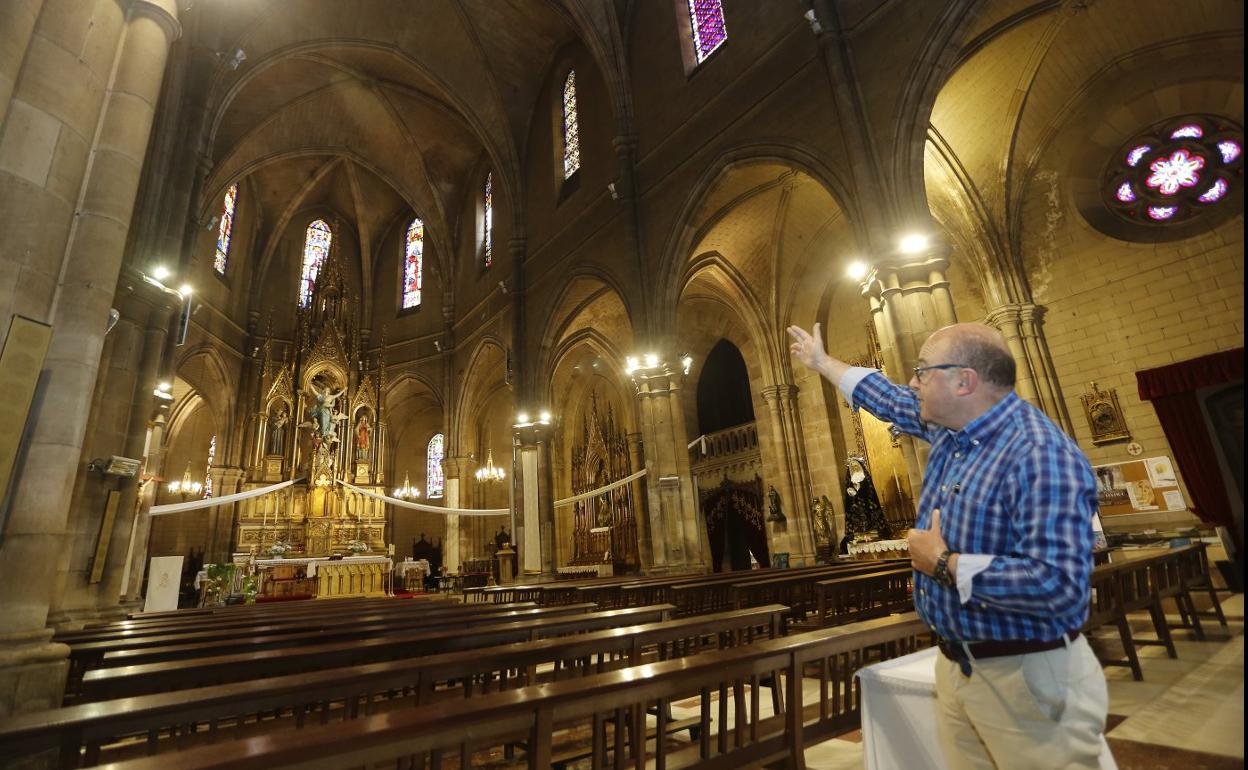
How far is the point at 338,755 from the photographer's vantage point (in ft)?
4.07

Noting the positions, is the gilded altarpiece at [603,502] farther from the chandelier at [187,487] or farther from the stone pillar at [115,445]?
the stone pillar at [115,445]

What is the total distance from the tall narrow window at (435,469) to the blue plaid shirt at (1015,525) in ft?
70.0

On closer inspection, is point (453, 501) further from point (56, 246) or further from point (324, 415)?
point (56, 246)

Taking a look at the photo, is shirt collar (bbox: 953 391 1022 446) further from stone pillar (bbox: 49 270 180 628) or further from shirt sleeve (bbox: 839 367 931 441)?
stone pillar (bbox: 49 270 180 628)

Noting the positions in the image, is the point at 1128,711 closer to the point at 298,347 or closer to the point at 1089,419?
the point at 1089,419

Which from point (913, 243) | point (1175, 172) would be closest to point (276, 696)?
point (913, 243)

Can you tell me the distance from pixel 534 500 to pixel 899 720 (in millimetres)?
12000

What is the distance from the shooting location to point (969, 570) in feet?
3.81

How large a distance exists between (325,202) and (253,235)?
281 centimetres

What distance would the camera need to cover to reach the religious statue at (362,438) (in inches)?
678

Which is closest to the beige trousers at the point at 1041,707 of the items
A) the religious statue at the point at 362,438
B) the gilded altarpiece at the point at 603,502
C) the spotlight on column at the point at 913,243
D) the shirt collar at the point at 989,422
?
the shirt collar at the point at 989,422

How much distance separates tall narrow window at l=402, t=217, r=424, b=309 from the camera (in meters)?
20.3

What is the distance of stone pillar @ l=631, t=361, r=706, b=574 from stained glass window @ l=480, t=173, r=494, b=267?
8.34 metres

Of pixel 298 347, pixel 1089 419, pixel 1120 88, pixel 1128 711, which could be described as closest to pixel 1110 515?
pixel 1089 419
